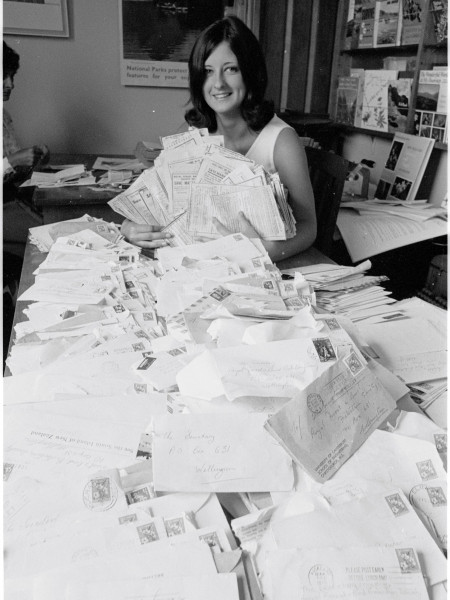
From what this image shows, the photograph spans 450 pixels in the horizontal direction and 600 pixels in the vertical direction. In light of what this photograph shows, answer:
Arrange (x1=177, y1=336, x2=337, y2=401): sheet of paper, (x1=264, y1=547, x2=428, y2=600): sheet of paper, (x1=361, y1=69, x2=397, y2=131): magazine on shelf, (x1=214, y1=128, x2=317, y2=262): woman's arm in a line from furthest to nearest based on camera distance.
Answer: (x1=361, y1=69, x2=397, y2=131): magazine on shelf < (x1=214, y1=128, x2=317, y2=262): woman's arm < (x1=177, y1=336, x2=337, y2=401): sheet of paper < (x1=264, y1=547, x2=428, y2=600): sheet of paper

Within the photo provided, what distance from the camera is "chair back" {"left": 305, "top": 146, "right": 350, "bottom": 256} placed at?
6.15 feet

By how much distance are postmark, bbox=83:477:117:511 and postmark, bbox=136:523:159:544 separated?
55 mm

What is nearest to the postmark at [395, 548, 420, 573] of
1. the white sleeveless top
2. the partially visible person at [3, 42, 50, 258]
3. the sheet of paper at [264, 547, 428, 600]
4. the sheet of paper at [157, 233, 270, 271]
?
the sheet of paper at [264, 547, 428, 600]

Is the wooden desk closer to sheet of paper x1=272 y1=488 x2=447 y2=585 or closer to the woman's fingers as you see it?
the woman's fingers

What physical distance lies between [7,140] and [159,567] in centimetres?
275

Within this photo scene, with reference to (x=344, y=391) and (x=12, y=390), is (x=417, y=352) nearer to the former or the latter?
(x=344, y=391)

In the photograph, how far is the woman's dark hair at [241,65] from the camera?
5.46 feet

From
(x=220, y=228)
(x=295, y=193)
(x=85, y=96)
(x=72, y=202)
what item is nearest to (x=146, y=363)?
(x=220, y=228)

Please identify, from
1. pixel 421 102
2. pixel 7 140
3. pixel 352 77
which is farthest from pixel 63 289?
pixel 352 77

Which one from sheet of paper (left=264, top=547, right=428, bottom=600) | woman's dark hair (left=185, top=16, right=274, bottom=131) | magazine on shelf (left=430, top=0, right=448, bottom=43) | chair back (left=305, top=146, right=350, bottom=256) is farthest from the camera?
magazine on shelf (left=430, top=0, right=448, bottom=43)

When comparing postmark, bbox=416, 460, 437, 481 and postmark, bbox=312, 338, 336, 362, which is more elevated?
postmark, bbox=312, 338, 336, 362

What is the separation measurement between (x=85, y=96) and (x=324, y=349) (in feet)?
10.1

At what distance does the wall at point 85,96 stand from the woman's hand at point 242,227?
2179 mm

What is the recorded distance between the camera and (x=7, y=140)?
9.29 feet
